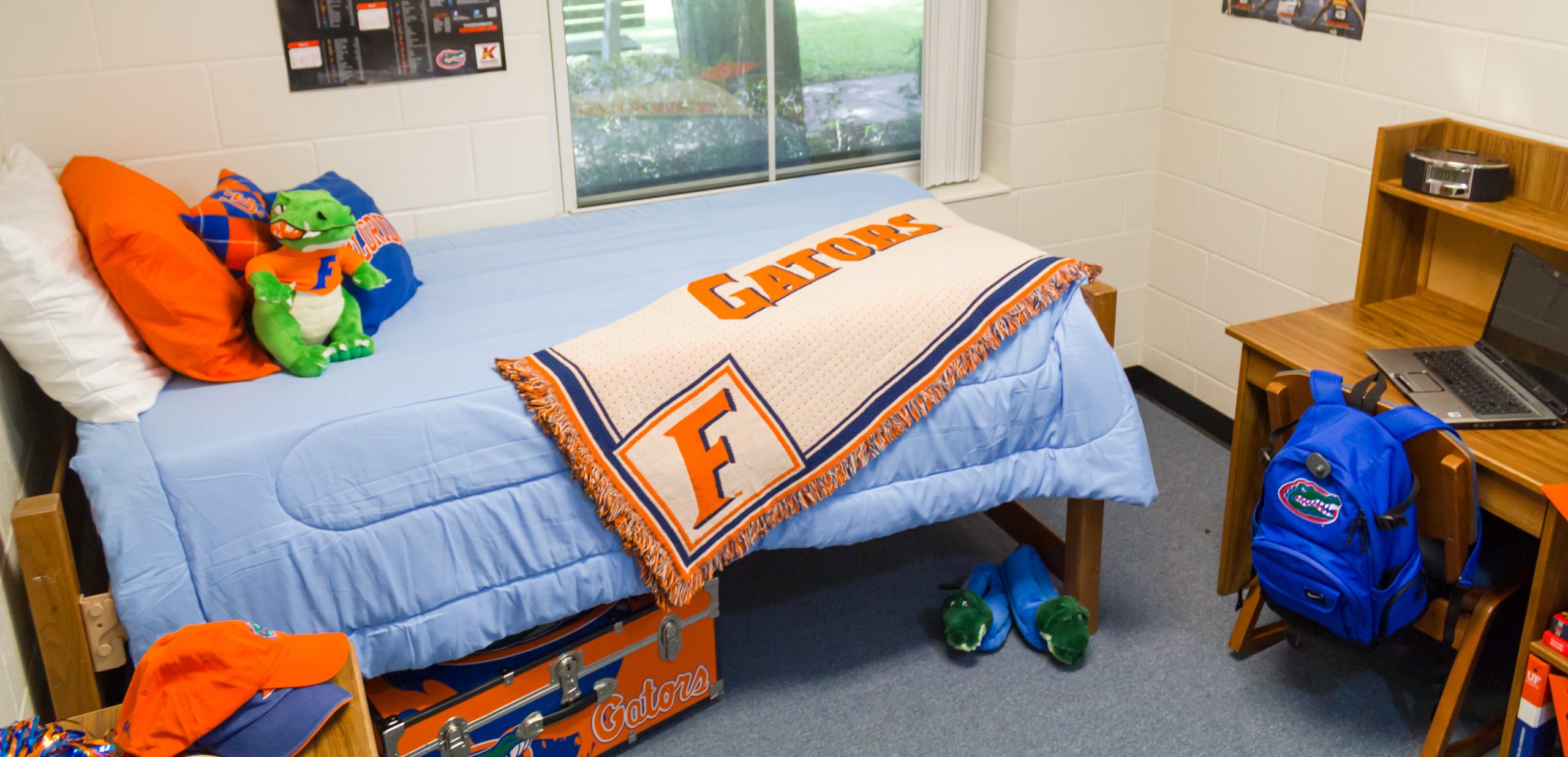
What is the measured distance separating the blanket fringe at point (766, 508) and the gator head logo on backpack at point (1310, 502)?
553 mm

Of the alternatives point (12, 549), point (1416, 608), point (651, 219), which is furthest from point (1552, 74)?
point (12, 549)

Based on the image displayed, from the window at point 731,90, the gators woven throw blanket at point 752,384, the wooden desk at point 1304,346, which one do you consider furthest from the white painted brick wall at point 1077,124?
the gators woven throw blanket at point 752,384

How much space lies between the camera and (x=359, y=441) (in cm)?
193

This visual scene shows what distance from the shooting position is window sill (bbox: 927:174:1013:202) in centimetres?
337

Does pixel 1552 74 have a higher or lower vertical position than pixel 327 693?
higher

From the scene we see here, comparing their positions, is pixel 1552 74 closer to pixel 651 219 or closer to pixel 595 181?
pixel 651 219

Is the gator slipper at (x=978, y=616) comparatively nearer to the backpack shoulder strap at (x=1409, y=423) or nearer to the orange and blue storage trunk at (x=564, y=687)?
the orange and blue storage trunk at (x=564, y=687)

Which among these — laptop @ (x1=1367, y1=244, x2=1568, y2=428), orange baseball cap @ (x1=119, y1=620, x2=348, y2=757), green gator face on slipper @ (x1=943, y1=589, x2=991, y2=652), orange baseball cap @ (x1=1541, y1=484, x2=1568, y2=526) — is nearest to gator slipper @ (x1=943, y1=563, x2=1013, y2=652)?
green gator face on slipper @ (x1=943, y1=589, x2=991, y2=652)

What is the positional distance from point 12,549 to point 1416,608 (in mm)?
2359

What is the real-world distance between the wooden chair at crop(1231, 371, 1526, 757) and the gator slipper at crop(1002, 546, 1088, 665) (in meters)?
0.38

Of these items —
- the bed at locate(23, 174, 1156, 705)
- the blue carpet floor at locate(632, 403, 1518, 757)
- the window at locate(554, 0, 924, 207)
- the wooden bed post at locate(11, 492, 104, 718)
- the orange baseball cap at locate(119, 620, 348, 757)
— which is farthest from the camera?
the window at locate(554, 0, 924, 207)

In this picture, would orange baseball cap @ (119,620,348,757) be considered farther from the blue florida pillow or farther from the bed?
the blue florida pillow

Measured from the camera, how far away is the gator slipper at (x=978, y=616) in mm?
2568

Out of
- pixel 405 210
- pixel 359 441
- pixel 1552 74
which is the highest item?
pixel 1552 74
